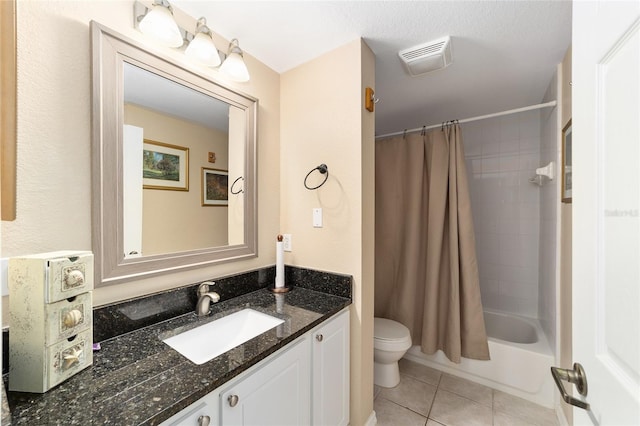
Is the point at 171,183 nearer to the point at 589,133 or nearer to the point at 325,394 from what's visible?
the point at 325,394

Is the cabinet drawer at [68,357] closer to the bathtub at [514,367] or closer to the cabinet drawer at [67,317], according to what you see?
the cabinet drawer at [67,317]

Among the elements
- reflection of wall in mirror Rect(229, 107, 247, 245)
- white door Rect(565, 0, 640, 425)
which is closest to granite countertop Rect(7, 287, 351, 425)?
reflection of wall in mirror Rect(229, 107, 247, 245)

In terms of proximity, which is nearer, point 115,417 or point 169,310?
point 115,417

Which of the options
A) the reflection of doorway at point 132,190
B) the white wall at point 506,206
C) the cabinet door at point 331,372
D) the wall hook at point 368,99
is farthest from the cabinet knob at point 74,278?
the white wall at point 506,206

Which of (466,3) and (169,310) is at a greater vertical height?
(466,3)

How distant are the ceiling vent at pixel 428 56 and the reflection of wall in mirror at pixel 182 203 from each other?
1.18m

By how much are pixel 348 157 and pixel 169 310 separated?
3.82 ft

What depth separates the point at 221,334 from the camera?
1147 millimetres

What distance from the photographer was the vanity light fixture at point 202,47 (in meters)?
1.16

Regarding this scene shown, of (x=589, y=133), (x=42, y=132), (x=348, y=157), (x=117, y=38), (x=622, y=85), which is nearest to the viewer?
(x=622, y=85)

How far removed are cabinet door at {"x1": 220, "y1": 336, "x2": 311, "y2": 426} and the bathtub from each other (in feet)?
4.94

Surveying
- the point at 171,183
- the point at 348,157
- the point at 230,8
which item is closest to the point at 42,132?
the point at 171,183

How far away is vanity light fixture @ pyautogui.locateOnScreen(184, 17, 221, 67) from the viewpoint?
116cm

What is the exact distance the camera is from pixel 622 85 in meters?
0.46
